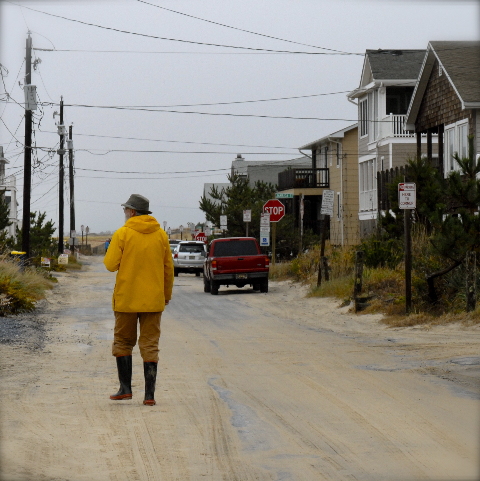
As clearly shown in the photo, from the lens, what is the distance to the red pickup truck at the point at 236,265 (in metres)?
26.2

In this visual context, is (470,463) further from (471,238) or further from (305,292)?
(305,292)

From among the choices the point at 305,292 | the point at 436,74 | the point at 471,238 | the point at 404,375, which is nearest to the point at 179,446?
the point at 404,375

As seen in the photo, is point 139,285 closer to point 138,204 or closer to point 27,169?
point 138,204

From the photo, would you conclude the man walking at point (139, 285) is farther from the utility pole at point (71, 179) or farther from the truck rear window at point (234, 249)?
the utility pole at point (71, 179)

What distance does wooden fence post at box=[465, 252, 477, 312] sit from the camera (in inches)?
603

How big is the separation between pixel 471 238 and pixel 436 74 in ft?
51.2

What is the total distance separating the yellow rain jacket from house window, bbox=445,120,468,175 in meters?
19.8

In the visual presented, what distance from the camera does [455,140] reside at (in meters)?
28.2

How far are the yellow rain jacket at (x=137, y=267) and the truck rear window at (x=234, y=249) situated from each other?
18471mm

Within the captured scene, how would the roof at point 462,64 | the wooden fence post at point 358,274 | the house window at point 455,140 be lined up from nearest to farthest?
the wooden fence post at point 358,274 < the roof at point 462,64 < the house window at point 455,140

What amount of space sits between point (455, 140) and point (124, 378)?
2186 centimetres

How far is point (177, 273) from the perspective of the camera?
→ 4119 cm

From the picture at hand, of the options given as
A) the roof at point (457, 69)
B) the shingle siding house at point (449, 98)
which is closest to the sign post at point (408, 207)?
the shingle siding house at point (449, 98)

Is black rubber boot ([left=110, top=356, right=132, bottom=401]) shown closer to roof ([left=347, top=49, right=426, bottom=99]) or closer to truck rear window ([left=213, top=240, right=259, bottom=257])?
truck rear window ([left=213, top=240, right=259, bottom=257])
